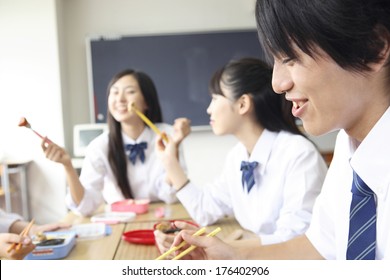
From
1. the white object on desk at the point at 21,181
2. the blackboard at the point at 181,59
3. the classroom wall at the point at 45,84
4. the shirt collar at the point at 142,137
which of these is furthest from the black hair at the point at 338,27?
the blackboard at the point at 181,59

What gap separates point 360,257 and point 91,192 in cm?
61

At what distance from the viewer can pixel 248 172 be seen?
0.76 meters

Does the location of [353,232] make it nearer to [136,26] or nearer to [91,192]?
[91,192]

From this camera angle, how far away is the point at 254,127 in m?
0.76

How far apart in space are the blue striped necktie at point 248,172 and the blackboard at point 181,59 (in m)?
0.70

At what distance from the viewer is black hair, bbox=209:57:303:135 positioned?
0.74 metres

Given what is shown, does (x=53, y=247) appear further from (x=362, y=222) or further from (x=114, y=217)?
(x=362, y=222)

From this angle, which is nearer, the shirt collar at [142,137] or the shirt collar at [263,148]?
the shirt collar at [263,148]

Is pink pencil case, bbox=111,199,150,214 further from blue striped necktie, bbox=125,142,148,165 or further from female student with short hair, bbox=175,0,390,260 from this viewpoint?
female student with short hair, bbox=175,0,390,260

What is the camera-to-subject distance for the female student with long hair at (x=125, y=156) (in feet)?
2.91

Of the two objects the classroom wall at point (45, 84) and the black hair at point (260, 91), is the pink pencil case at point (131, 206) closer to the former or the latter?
the classroom wall at point (45, 84)

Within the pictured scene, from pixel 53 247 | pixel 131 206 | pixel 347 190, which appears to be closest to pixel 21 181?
pixel 53 247

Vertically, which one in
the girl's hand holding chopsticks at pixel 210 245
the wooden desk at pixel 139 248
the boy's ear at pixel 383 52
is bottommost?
the wooden desk at pixel 139 248

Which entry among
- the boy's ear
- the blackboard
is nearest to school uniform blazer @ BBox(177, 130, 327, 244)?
the boy's ear
